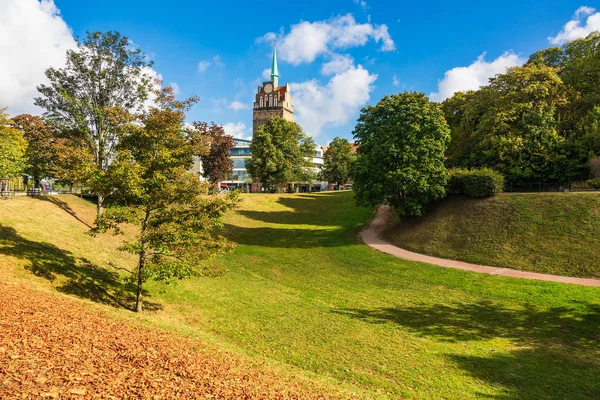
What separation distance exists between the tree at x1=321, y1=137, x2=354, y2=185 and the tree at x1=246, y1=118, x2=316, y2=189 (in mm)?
13762

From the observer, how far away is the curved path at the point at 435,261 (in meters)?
19.9

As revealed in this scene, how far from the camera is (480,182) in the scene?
30234 mm

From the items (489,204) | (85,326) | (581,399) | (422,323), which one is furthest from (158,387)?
(489,204)

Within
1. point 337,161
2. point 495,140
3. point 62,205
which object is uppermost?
point 337,161

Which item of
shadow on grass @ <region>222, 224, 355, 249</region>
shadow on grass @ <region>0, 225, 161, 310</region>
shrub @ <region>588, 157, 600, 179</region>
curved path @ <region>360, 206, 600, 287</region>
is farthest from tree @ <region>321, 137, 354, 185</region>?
shadow on grass @ <region>0, 225, 161, 310</region>

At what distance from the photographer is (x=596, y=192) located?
26.9 m

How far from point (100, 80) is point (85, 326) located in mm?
24301

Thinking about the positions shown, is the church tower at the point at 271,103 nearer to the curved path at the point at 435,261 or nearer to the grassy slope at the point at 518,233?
the curved path at the point at 435,261

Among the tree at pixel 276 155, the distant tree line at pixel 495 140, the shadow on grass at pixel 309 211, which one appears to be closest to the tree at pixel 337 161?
the tree at pixel 276 155

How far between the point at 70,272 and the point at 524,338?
1932cm

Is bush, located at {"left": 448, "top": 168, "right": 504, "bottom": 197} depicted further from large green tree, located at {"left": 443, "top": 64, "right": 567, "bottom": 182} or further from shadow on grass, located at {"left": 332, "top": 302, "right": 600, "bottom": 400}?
shadow on grass, located at {"left": 332, "top": 302, "right": 600, "bottom": 400}

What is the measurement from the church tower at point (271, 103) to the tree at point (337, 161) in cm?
2357

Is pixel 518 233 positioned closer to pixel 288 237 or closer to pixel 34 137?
pixel 288 237

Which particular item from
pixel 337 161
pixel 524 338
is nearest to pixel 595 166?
pixel 524 338
